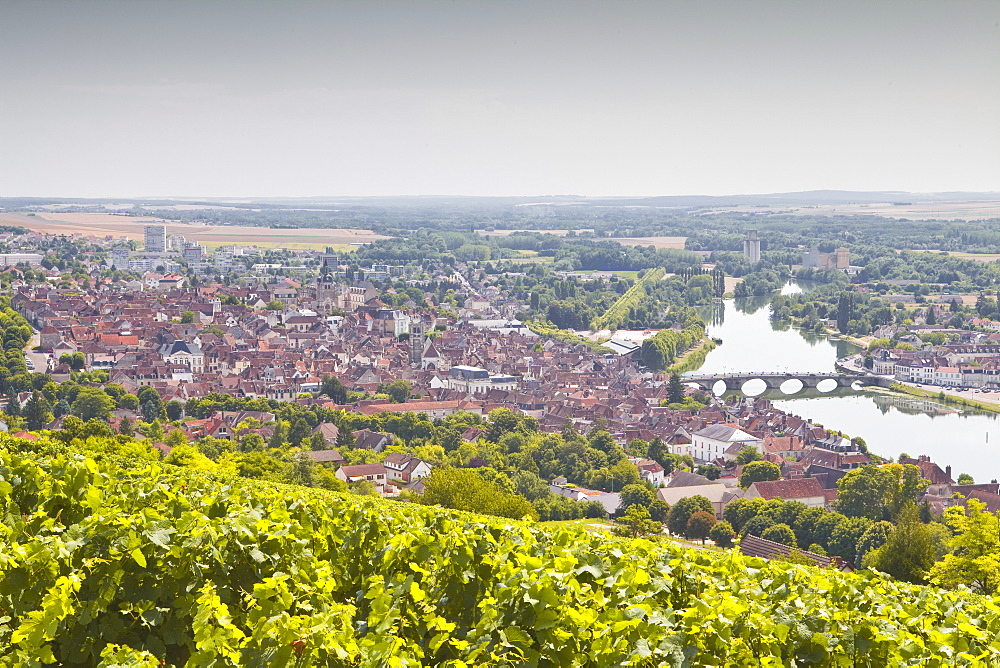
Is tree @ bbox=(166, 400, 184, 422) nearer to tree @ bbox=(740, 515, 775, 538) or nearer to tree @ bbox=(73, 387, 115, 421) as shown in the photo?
tree @ bbox=(73, 387, 115, 421)

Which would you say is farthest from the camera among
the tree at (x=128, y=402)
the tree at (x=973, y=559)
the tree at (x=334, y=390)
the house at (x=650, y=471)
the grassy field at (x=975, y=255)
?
the grassy field at (x=975, y=255)

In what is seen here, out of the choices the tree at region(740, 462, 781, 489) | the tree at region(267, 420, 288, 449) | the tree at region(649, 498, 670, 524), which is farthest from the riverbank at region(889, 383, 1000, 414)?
the tree at region(267, 420, 288, 449)

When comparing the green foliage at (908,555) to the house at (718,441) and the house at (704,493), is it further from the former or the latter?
the house at (718,441)

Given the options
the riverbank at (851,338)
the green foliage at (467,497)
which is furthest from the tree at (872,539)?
the riverbank at (851,338)

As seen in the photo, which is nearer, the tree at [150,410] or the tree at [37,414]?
the tree at [37,414]

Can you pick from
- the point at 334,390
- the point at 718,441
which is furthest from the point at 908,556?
the point at 334,390

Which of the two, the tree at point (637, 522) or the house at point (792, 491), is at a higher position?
the tree at point (637, 522)

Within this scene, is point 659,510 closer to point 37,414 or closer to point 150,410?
point 37,414
